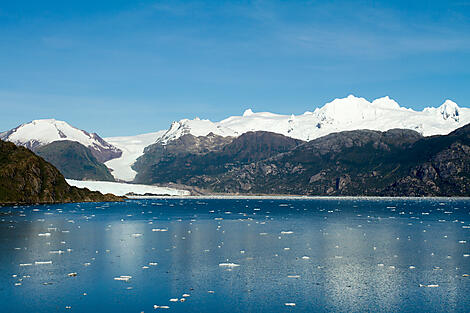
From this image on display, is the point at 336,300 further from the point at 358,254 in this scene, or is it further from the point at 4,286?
the point at 4,286

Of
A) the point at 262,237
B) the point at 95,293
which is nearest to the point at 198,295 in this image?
the point at 95,293

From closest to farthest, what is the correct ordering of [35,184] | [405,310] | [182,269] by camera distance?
[405,310]
[182,269]
[35,184]

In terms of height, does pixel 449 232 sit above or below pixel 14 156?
below

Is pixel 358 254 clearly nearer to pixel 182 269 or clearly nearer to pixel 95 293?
pixel 182 269

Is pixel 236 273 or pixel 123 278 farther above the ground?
pixel 123 278

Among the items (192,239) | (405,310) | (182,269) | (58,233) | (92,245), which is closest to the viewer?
(405,310)

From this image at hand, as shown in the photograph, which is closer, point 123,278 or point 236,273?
point 123,278

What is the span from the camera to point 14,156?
19650 centimetres

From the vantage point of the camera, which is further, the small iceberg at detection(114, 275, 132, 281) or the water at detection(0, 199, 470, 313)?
the small iceberg at detection(114, 275, 132, 281)

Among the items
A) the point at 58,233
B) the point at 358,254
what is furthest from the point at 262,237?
the point at 58,233

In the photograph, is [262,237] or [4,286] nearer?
[4,286]

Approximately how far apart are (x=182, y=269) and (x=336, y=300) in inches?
687

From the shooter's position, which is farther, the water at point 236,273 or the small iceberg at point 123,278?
the small iceberg at point 123,278

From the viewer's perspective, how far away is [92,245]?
220ft
